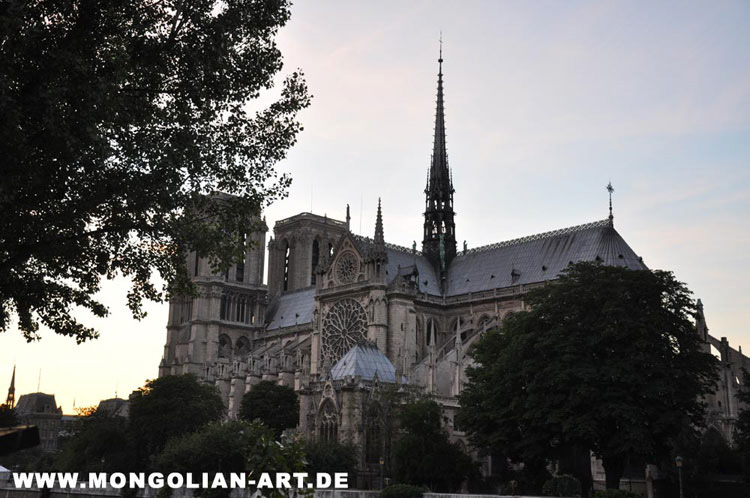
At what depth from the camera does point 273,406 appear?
79.4 m

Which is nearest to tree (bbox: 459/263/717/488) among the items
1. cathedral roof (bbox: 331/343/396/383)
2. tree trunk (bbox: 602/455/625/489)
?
tree trunk (bbox: 602/455/625/489)

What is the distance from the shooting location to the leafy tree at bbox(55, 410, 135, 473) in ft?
249

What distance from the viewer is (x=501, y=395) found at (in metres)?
48.6

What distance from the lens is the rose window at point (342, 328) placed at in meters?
82.7

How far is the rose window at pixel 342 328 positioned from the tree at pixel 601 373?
33.3 m

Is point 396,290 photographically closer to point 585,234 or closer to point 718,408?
point 585,234

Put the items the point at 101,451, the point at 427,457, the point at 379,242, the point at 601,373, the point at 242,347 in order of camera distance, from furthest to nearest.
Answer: the point at 242,347, the point at 379,242, the point at 101,451, the point at 427,457, the point at 601,373

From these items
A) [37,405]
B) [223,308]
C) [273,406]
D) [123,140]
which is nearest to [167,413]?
[273,406]

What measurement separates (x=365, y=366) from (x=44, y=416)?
13834 centimetres

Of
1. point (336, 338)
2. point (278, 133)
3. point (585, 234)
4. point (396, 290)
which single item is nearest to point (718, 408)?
point (585, 234)

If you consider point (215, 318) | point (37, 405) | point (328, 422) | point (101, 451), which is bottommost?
point (101, 451)

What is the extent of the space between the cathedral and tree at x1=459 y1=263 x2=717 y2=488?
12001 millimetres

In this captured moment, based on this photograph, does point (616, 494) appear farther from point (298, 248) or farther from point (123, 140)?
point (298, 248)

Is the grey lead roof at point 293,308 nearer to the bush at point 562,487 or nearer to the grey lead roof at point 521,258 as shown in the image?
the grey lead roof at point 521,258
